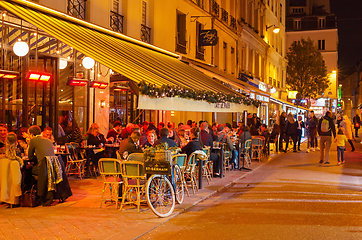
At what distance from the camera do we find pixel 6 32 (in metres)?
11.2

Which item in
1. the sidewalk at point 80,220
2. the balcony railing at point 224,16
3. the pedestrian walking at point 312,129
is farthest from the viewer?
the balcony railing at point 224,16

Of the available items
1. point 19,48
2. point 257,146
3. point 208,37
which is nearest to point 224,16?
point 208,37

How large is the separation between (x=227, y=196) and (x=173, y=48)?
1105cm

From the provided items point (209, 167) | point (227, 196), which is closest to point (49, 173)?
point (227, 196)

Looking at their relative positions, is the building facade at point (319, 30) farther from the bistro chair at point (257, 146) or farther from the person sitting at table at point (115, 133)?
the person sitting at table at point (115, 133)

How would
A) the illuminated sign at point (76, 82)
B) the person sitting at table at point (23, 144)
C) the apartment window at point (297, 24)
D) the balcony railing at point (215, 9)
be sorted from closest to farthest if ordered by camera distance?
the person sitting at table at point (23, 144), the illuminated sign at point (76, 82), the balcony railing at point (215, 9), the apartment window at point (297, 24)

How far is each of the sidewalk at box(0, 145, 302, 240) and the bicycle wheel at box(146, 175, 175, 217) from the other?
0.16m

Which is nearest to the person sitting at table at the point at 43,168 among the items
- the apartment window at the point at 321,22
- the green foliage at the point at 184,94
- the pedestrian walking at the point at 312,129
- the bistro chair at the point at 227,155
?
the green foliage at the point at 184,94

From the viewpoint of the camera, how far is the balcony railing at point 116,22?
1480 cm

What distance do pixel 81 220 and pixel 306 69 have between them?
4492cm

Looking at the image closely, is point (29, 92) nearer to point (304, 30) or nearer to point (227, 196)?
point (227, 196)

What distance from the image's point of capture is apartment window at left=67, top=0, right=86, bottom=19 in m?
12.8

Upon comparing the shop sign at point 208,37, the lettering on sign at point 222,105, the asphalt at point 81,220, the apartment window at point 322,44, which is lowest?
the asphalt at point 81,220

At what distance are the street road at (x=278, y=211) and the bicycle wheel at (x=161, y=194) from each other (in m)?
0.32
